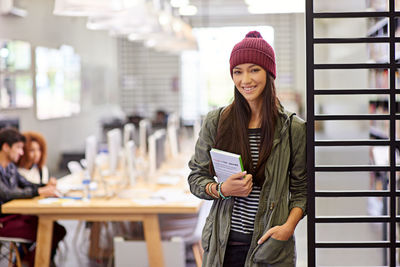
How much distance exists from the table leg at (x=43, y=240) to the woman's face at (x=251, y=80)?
2.66 m

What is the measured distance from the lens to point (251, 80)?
2125 mm

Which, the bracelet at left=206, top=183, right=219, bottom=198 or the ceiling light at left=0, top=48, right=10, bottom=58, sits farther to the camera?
the ceiling light at left=0, top=48, right=10, bottom=58

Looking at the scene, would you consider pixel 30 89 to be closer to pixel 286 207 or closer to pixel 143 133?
pixel 143 133

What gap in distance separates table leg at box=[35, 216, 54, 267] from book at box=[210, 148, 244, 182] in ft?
8.12

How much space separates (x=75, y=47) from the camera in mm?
11633

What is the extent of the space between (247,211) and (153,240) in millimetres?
2151

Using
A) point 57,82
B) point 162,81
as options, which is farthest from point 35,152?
point 162,81

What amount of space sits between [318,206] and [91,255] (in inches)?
141

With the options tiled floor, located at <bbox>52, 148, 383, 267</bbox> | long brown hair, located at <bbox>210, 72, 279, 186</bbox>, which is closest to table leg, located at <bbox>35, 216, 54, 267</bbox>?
tiled floor, located at <bbox>52, 148, 383, 267</bbox>

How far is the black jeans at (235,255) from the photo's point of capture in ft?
7.11

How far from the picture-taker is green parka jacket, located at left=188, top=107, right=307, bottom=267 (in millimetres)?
2098

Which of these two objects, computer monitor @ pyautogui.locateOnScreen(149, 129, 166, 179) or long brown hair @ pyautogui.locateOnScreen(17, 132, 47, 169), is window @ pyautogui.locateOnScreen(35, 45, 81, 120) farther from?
long brown hair @ pyautogui.locateOnScreen(17, 132, 47, 169)

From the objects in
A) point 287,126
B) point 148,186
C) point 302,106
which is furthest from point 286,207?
point 302,106

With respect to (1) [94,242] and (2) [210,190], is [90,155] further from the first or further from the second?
(2) [210,190]
